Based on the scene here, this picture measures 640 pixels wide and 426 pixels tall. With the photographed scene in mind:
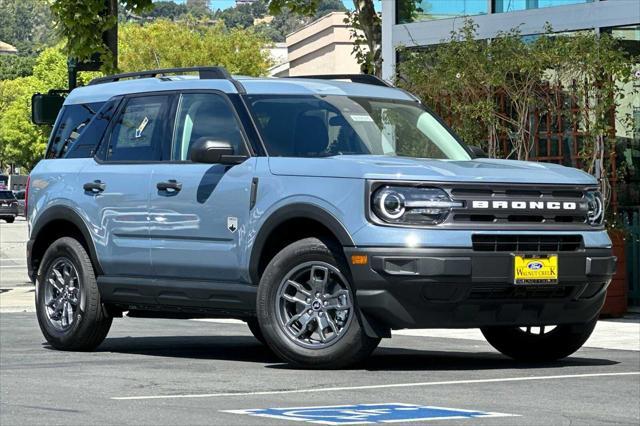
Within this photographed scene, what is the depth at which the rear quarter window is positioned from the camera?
13539mm

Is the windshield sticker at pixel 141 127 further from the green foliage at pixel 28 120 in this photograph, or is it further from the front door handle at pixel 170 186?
the green foliage at pixel 28 120

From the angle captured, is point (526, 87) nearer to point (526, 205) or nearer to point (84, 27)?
point (84, 27)

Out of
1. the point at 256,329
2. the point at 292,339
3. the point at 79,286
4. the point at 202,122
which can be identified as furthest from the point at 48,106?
the point at 292,339

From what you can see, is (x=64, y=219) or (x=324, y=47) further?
(x=324, y=47)

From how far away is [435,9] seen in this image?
22.6 metres

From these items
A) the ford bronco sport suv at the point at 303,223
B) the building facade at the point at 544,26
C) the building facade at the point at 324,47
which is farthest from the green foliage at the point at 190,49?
the ford bronco sport suv at the point at 303,223

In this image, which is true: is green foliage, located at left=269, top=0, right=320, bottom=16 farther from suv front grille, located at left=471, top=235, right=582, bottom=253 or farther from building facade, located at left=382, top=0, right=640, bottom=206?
suv front grille, located at left=471, top=235, right=582, bottom=253

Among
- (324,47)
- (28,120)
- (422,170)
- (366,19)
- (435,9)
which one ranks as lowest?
(422,170)

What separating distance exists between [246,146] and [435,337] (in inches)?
174

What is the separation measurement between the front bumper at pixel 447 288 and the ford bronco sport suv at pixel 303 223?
0.01 metres

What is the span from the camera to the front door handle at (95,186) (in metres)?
12.9

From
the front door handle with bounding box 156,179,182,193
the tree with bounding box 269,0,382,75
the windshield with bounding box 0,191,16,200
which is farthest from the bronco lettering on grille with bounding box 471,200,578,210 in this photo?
the windshield with bounding box 0,191,16,200

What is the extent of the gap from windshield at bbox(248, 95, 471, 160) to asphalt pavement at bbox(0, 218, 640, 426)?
1.51 m

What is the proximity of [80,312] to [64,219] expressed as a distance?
803mm
